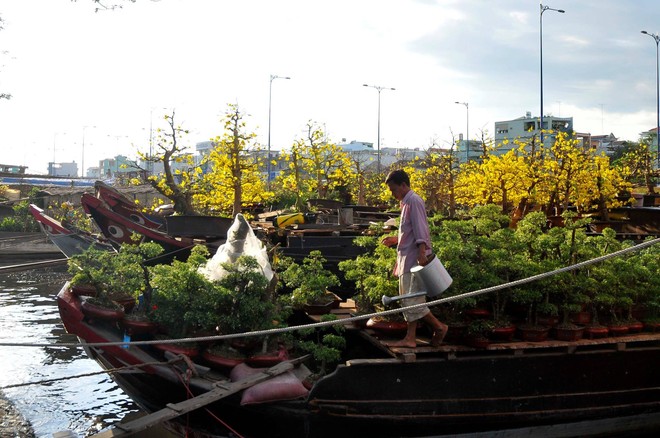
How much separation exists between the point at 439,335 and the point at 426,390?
556mm

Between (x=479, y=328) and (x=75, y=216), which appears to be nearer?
(x=479, y=328)

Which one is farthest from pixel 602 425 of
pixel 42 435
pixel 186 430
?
pixel 42 435

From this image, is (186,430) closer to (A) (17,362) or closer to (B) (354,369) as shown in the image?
(B) (354,369)

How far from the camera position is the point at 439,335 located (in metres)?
5.68

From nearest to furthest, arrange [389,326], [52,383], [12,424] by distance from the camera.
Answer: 1. [389,326]
2. [12,424]
3. [52,383]

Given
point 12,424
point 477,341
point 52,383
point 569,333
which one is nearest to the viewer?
point 477,341

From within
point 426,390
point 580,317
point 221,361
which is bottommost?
point 426,390

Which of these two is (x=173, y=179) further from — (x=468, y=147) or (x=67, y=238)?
(x=468, y=147)

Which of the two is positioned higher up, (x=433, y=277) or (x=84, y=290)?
(x=433, y=277)

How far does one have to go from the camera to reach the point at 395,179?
5.65 m

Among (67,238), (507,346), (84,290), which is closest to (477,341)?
(507,346)

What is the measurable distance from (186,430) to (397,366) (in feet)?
6.88

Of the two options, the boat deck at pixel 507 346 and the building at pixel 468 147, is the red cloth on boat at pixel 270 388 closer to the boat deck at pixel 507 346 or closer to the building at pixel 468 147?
the boat deck at pixel 507 346

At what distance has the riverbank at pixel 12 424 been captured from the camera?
7.25 meters
